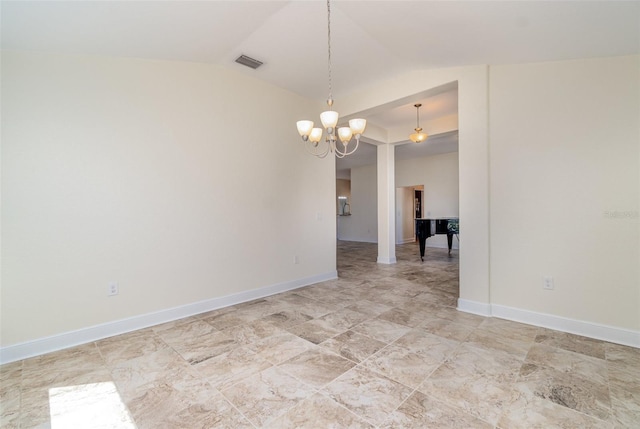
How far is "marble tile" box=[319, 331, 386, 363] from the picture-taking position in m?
2.20

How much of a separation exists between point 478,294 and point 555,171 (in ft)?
4.74

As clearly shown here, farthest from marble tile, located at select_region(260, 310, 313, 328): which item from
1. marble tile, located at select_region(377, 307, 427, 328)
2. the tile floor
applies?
marble tile, located at select_region(377, 307, 427, 328)

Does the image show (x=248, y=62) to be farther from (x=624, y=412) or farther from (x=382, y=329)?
(x=624, y=412)

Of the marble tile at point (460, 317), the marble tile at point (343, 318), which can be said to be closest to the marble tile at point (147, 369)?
the marble tile at point (343, 318)

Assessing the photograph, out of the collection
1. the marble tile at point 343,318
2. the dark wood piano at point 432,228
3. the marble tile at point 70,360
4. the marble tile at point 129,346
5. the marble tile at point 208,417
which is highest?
the dark wood piano at point 432,228

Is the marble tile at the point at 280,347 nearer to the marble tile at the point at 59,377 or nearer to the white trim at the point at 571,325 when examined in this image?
the marble tile at the point at 59,377

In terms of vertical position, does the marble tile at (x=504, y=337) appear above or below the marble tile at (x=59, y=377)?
below

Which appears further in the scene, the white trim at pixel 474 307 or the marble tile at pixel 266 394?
the white trim at pixel 474 307

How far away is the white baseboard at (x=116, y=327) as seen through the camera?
7.34 ft

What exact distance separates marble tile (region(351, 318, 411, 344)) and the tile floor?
20 millimetres

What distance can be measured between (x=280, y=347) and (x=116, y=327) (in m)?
1.62

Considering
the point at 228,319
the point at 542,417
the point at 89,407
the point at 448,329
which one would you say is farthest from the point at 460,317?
the point at 89,407

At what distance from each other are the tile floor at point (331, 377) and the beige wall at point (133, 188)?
460 mm

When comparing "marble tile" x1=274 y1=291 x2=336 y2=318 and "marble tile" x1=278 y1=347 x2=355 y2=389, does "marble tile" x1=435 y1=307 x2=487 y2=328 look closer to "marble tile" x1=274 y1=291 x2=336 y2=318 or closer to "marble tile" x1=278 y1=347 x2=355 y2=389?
"marble tile" x1=274 y1=291 x2=336 y2=318
